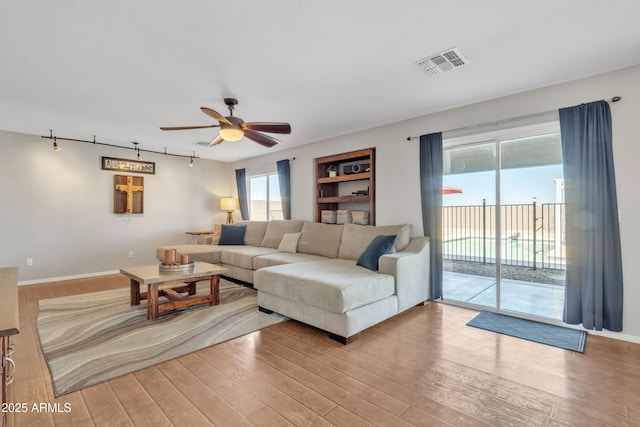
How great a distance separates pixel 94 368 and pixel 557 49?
4.31 meters

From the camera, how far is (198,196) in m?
6.91

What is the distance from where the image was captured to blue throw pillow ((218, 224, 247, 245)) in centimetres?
578

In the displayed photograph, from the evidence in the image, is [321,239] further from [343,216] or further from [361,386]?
Result: [361,386]

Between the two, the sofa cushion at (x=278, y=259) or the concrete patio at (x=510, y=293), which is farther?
the sofa cushion at (x=278, y=259)

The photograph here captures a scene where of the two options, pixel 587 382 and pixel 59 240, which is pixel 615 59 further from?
pixel 59 240

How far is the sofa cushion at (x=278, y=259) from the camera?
4196mm

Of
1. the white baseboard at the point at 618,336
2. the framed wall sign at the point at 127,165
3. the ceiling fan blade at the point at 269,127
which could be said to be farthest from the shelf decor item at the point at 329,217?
the framed wall sign at the point at 127,165

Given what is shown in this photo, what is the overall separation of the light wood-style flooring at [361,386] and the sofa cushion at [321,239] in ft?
6.03

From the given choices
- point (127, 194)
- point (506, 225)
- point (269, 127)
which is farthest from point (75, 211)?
point (506, 225)

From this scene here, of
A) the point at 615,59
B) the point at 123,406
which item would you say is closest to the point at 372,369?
the point at 123,406

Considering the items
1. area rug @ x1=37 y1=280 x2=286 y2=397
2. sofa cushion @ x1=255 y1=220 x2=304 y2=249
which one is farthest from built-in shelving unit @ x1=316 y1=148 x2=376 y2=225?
area rug @ x1=37 y1=280 x2=286 y2=397

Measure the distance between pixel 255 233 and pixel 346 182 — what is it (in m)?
2.02

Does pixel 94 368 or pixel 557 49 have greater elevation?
pixel 557 49

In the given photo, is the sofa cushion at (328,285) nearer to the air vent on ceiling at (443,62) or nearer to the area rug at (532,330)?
the area rug at (532,330)
